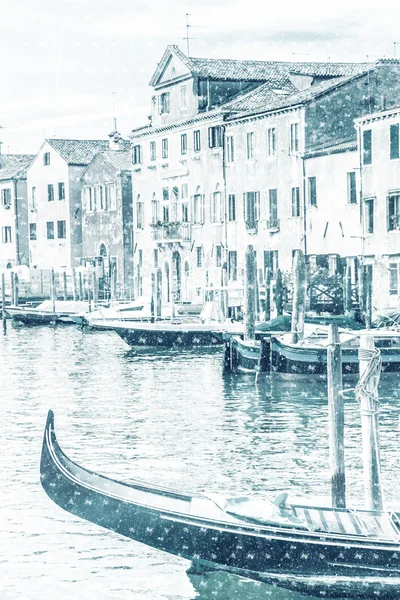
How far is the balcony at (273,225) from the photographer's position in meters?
41.9

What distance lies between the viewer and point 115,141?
60750 millimetres

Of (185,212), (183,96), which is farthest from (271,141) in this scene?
(185,212)

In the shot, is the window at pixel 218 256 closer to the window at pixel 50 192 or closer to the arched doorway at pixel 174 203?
the arched doorway at pixel 174 203

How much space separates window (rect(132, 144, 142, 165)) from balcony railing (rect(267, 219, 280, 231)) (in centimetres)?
1122

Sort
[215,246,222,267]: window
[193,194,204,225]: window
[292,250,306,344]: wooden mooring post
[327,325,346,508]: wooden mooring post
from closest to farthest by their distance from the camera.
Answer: [327,325,346,508]: wooden mooring post, [292,250,306,344]: wooden mooring post, [215,246,222,267]: window, [193,194,204,225]: window

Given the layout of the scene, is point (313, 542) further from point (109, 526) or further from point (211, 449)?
point (211, 449)

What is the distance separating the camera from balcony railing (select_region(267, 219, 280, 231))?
41.9 m

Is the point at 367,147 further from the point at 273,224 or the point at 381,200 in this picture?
the point at 273,224

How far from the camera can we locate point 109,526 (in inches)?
420

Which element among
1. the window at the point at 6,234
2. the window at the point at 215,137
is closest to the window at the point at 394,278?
the window at the point at 215,137

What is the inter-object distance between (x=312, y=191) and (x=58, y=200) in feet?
75.9

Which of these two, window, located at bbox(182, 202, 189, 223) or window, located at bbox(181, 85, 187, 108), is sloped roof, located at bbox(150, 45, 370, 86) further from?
window, located at bbox(182, 202, 189, 223)

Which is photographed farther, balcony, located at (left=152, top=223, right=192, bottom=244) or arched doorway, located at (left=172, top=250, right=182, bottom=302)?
arched doorway, located at (left=172, top=250, right=182, bottom=302)

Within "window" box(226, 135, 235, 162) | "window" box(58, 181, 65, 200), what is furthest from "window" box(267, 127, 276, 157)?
"window" box(58, 181, 65, 200)
